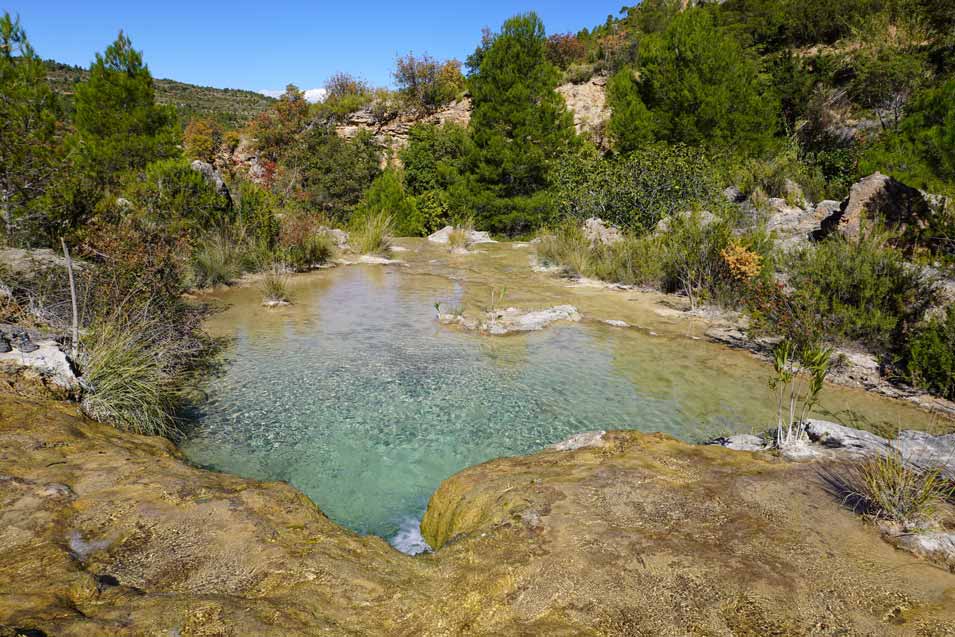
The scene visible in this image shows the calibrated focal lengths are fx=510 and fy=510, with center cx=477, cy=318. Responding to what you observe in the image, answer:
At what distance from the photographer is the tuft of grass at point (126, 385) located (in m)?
4.16

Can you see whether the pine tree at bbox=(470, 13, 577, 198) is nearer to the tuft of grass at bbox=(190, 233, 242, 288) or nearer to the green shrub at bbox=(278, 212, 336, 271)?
the green shrub at bbox=(278, 212, 336, 271)

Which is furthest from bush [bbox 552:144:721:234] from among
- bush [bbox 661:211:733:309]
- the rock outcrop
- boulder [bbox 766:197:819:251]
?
the rock outcrop

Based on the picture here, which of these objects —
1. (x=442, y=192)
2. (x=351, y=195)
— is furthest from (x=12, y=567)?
(x=351, y=195)

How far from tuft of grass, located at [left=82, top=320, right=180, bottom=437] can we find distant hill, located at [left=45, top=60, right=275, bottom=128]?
4501 centimetres

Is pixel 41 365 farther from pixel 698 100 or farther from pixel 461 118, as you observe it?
pixel 461 118

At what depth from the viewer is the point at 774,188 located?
1458cm

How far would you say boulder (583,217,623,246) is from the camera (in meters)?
12.6

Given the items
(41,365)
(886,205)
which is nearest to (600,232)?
(886,205)

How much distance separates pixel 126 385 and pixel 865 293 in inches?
324

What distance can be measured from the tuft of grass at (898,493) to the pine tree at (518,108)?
1674 centimetres

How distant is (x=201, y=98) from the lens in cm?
5644

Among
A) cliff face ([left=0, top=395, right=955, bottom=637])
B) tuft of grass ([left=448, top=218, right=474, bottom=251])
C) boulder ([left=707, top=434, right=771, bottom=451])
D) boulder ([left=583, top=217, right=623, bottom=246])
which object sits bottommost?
boulder ([left=707, top=434, right=771, bottom=451])

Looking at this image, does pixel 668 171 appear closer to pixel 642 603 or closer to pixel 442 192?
pixel 442 192

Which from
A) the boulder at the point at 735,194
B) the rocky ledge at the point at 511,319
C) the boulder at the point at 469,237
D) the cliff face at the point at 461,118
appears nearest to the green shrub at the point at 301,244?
the rocky ledge at the point at 511,319
